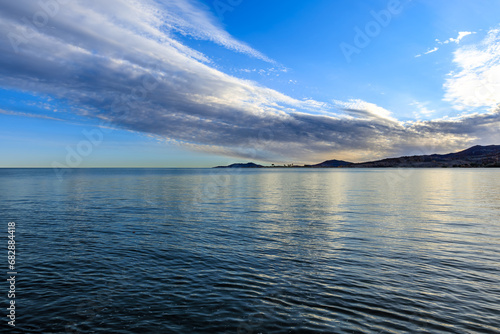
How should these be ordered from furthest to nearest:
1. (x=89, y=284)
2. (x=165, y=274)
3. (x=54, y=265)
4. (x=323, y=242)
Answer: (x=323, y=242)
(x=54, y=265)
(x=165, y=274)
(x=89, y=284)

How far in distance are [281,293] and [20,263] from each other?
18.9m

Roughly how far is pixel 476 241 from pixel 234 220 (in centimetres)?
2648

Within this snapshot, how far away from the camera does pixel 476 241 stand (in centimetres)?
2720

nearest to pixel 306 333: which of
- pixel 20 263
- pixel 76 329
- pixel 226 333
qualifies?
pixel 226 333

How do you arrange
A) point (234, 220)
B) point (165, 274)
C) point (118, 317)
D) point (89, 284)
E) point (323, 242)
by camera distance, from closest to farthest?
point (118, 317) → point (89, 284) → point (165, 274) → point (323, 242) → point (234, 220)

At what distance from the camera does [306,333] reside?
12.0 metres

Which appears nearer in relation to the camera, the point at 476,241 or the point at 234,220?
the point at 476,241

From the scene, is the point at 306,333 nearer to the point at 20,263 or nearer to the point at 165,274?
the point at 165,274

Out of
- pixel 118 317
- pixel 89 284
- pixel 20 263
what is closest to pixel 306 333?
pixel 118 317

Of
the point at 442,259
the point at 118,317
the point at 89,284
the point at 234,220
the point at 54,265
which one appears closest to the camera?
the point at 118,317

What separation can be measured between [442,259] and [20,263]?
31570 mm

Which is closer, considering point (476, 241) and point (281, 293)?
point (281, 293)

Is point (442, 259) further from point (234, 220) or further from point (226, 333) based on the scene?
point (234, 220)

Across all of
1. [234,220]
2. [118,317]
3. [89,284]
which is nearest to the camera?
[118,317]
